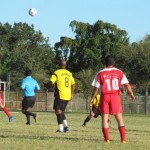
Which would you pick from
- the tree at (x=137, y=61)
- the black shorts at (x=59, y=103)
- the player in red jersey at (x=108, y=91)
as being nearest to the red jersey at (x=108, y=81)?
the player in red jersey at (x=108, y=91)

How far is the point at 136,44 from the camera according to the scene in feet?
174

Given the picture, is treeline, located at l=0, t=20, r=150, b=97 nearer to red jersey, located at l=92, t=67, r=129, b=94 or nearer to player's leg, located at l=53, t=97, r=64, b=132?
player's leg, located at l=53, t=97, r=64, b=132

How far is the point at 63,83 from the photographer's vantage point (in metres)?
15.0

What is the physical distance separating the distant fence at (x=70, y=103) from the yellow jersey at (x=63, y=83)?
38348 millimetres

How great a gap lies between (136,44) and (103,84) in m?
41.6

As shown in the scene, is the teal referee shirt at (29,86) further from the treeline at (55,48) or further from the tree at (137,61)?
the treeline at (55,48)

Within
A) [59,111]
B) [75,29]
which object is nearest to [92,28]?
[75,29]

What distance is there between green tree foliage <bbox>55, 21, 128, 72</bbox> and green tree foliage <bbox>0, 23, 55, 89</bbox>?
11.3 feet

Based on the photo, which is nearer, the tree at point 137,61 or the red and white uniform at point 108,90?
the red and white uniform at point 108,90

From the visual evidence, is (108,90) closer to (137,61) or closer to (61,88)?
(61,88)

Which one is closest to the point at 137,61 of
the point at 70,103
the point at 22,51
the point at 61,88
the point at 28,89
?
the point at 70,103

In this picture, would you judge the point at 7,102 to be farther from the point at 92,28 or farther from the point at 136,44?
the point at 92,28

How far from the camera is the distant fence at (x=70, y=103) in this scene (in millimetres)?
54156

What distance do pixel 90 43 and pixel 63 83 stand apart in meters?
75.2
